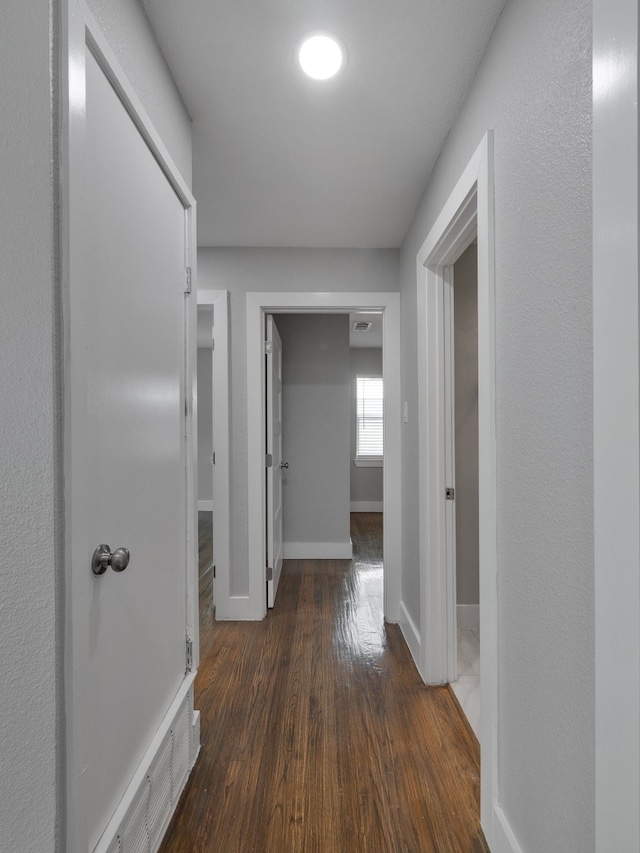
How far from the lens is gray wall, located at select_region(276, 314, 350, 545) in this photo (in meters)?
4.21

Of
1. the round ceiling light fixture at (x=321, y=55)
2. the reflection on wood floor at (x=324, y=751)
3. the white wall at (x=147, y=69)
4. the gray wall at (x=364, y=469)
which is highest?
the round ceiling light fixture at (x=321, y=55)

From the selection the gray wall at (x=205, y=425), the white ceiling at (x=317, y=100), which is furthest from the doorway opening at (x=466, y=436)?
the gray wall at (x=205, y=425)

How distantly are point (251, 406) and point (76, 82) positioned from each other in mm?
2157

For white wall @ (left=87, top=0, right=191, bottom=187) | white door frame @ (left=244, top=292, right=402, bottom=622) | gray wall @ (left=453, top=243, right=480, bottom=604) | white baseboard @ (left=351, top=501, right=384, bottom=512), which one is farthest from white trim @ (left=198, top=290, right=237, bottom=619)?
white baseboard @ (left=351, top=501, right=384, bottom=512)

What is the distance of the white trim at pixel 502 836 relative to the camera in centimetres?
122

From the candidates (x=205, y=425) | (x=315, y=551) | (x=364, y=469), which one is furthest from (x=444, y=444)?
(x=205, y=425)

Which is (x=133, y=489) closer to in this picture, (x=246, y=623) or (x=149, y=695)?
(x=149, y=695)

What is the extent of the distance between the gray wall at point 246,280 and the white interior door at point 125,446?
1382 millimetres

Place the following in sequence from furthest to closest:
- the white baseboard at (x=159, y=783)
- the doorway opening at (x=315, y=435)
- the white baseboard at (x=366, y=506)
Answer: the white baseboard at (x=366, y=506)
the doorway opening at (x=315, y=435)
the white baseboard at (x=159, y=783)

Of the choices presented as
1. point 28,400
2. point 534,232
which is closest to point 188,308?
point 28,400

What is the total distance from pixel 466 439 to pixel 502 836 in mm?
2023

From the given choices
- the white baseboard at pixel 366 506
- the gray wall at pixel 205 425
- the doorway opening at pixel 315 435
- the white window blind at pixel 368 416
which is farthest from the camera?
the gray wall at pixel 205 425

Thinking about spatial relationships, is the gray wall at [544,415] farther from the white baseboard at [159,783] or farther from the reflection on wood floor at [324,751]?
the white baseboard at [159,783]

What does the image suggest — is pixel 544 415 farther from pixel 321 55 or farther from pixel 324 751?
pixel 324 751
